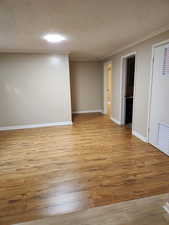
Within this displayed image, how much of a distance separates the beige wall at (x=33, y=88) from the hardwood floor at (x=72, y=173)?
95cm

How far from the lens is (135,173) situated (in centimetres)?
226

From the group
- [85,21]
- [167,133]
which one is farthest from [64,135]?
[85,21]

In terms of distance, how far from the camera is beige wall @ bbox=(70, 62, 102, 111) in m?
6.23

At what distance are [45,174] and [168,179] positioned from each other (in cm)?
185

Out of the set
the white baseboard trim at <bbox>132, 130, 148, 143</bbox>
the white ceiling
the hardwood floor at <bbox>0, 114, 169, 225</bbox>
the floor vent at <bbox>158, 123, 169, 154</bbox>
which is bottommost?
the hardwood floor at <bbox>0, 114, 169, 225</bbox>

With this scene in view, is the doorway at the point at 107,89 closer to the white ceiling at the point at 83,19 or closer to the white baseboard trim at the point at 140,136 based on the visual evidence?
the white baseboard trim at the point at 140,136

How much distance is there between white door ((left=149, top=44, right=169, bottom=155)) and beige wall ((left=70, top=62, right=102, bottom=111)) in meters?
3.62

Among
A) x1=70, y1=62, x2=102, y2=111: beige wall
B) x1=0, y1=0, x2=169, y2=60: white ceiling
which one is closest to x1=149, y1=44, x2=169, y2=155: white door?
x1=0, y1=0, x2=169, y2=60: white ceiling

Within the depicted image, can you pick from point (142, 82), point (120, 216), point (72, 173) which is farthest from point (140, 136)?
point (120, 216)

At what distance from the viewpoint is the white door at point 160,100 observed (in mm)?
2686

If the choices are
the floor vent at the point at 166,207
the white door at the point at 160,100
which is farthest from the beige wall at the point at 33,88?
the floor vent at the point at 166,207

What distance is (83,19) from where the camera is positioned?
2164mm

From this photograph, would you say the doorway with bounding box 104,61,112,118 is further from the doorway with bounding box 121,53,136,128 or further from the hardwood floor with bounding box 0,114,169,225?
the hardwood floor with bounding box 0,114,169,225

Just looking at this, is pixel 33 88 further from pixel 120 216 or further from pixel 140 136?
pixel 120 216
